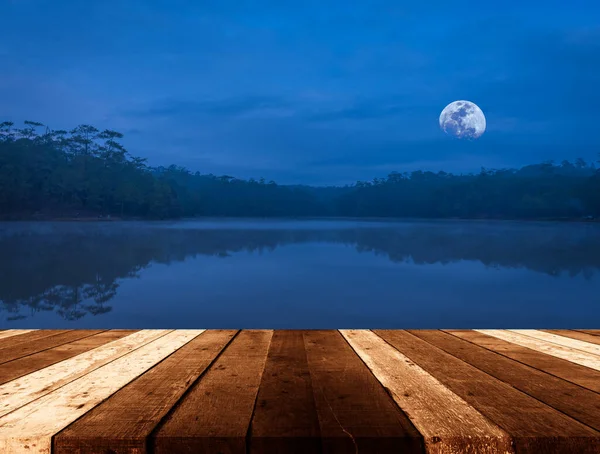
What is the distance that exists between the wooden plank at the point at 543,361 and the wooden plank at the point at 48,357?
1807mm

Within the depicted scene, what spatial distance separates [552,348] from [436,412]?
122 cm

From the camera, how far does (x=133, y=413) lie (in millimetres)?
1219

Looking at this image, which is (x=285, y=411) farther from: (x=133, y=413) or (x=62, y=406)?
(x=62, y=406)

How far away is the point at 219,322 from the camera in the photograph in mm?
6660

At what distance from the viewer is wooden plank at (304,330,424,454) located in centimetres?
107

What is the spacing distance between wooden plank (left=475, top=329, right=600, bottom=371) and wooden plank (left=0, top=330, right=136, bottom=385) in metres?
1.99

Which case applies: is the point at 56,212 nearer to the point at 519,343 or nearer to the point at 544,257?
the point at 544,257

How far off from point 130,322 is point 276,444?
6208mm

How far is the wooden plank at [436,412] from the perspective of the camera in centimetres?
108

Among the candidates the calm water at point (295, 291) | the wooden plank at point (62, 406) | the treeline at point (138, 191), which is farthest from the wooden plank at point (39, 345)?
the treeline at point (138, 191)

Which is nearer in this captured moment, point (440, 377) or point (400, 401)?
point (400, 401)

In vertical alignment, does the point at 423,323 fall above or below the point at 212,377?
below

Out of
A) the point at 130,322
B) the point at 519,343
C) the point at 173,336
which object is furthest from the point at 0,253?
the point at 519,343

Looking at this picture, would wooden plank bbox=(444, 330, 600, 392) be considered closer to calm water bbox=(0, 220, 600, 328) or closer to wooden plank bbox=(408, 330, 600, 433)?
wooden plank bbox=(408, 330, 600, 433)
